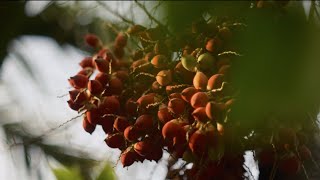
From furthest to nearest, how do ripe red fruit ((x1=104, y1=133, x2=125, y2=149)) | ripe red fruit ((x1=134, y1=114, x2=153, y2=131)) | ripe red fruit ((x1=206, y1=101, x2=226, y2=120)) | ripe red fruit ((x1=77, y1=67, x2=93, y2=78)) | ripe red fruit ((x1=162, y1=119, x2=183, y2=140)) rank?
1. ripe red fruit ((x1=77, y1=67, x2=93, y2=78))
2. ripe red fruit ((x1=104, y1=133, x2=125, y2=149))
3. ripe red fruit ((x1=134, y1=114, x2=153, y2=131))
4. ripe red fruit ((x1=162, y1=119, x2=183, y2=140))
5. ripe red fruit ((x1=206, y1=101, x2=226, y2=120))

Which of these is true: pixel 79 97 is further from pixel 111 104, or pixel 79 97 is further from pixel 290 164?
pixel 290 164

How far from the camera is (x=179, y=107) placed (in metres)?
1.36

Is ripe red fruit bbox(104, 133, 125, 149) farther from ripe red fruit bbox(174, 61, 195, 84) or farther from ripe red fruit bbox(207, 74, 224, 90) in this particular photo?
ripe red fruit bbox(207, 74, 224, 90)

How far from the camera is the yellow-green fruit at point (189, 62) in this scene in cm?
138

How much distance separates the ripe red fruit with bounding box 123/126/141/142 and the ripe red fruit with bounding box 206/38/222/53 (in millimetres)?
308

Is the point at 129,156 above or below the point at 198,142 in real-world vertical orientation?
below

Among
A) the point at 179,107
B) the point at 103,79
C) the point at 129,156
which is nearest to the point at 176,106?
the point at 179,107

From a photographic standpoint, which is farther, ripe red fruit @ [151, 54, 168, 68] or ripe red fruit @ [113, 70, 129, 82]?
ripe red fruit @ [113, 70, 129, 82]

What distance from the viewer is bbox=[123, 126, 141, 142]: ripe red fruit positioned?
1462 millimetres

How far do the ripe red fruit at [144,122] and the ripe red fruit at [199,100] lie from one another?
7.3 inches

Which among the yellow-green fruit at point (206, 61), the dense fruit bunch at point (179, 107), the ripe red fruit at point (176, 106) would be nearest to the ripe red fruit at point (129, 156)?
the dense fruit bunch at point (179, 107)

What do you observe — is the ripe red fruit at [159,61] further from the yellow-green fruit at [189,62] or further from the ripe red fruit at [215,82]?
the ripe red fruit at [215,82]

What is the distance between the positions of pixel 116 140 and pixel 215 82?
1.34ft

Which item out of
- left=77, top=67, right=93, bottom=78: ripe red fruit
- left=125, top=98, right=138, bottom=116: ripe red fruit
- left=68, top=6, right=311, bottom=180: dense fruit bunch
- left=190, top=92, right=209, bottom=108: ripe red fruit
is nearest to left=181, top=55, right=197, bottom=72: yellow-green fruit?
left=68, top=6, right=311, bottom=180: dense fruit bunch
